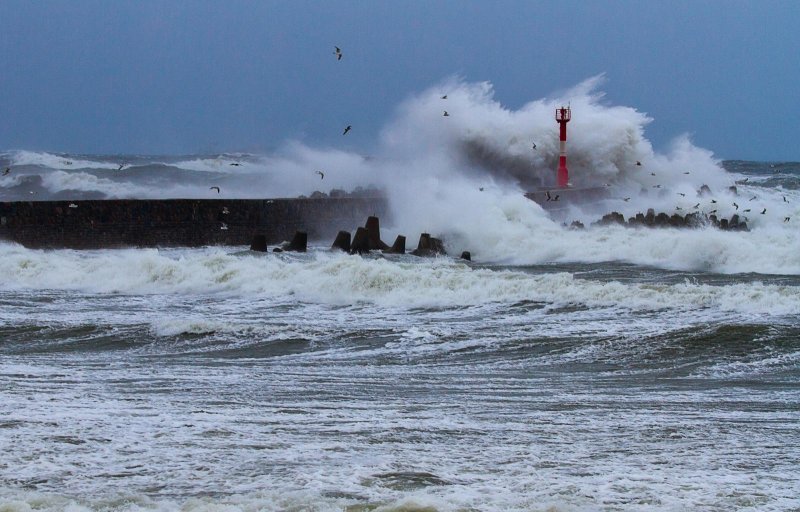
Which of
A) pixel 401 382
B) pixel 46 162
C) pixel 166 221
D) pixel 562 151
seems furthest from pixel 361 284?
pixel 46 162

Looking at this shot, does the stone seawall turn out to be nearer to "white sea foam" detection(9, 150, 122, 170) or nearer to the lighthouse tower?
the lighthouse tower

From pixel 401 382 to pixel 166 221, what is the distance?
14746 millimetres

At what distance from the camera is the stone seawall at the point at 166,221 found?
68.5 feet

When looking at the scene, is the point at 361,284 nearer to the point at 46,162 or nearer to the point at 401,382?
the point at 401,382

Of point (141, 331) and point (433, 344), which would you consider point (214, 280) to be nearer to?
point (141, 331)

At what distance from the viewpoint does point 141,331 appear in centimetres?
1105

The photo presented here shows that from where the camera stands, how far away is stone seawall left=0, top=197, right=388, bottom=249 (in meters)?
20.9

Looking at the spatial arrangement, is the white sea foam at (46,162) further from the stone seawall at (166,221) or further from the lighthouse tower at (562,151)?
the stone seawall at (166,221)

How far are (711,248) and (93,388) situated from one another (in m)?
12.4

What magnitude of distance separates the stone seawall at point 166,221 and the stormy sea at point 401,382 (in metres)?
0.99

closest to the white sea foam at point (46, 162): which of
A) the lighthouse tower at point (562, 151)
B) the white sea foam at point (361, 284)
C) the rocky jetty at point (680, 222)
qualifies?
the lighthouse tower at point (562, 151)

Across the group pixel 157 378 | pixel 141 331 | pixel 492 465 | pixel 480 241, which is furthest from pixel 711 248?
pixel 492 465

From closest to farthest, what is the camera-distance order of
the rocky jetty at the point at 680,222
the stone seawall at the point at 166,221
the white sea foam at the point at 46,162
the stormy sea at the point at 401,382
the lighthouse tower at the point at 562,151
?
the stormy sea at the point at 401,382 → the stone seawall at the point at 166,221 → the rocky jetty at the point at 680,222 → the lighthouse tower at the point at 562,151 → the white sea foam at the point at 46,162

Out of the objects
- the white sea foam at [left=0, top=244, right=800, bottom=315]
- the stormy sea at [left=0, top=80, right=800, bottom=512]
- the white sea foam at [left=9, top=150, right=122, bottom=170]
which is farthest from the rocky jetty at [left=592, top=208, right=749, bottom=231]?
the white sea foam at [left=9, top=150, right=122, bottom=170]
